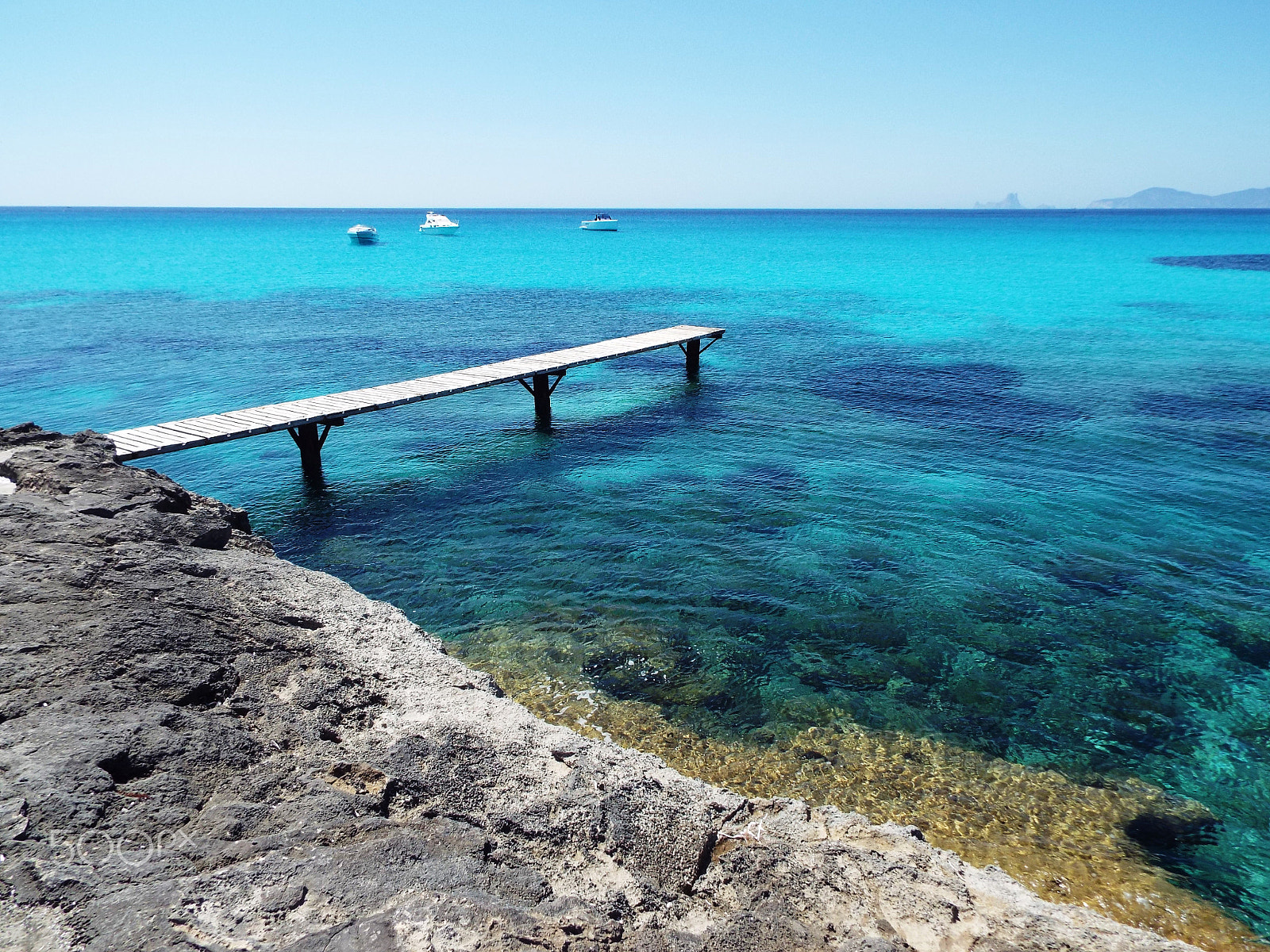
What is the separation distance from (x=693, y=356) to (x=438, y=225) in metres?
126

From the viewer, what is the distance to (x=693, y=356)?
30422mm

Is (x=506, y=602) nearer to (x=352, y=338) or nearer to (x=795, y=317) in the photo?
(x=352, y=338)

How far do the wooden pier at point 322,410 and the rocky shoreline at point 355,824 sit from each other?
25.1 feet

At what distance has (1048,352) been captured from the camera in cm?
3462

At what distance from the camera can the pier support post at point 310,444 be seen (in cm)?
1903

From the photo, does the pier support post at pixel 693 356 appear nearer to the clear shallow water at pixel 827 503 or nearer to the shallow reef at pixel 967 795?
the clear shallow water at pixel 827 503

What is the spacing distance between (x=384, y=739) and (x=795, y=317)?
4101cm

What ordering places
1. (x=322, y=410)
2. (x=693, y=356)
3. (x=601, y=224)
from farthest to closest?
1. (x=601, y=224)
2. (x=693, y=356)
3. (x=322, y=410)

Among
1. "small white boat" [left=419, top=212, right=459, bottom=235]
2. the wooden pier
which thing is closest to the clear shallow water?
the wooden pier

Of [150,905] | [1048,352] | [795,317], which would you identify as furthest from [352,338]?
[150,905]

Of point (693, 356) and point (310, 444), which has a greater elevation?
point (693, 356)

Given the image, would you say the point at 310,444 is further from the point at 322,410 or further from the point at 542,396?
the point at 542,396

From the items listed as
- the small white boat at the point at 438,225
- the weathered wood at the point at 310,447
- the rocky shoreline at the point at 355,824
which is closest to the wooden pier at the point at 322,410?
the weathered wood at the point at 310,447

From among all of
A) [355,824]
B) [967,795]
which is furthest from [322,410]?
[967,795]
